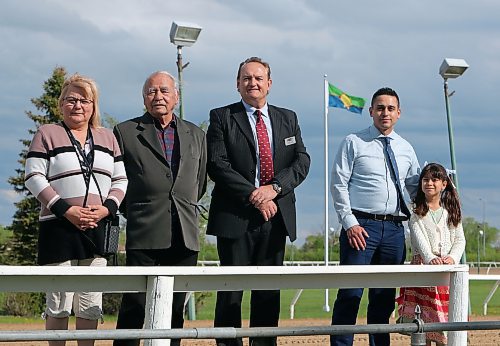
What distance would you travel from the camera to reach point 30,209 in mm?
25406

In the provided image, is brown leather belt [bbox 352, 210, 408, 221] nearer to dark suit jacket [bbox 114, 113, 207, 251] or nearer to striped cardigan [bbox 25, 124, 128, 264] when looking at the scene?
dark suit jacket [bbox 114, 113, 207, 251]

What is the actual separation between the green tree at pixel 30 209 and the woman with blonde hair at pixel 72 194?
19034 mm

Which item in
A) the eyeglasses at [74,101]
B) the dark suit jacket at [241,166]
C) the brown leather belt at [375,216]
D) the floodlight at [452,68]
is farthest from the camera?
the floodlight at [452,68]

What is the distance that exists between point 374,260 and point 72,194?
2.18 m

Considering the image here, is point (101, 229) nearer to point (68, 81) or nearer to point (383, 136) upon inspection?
point (68, 81)

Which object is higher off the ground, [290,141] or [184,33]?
[184,33]

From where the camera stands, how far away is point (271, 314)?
6008mm

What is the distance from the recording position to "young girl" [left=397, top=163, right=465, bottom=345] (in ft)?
Answer: 22.1

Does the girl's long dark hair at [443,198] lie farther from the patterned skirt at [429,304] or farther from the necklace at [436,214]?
the patterned skirt at [429,304]

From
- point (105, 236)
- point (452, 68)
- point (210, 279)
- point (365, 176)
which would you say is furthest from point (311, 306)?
point (210, 279)

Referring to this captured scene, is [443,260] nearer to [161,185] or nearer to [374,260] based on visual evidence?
[374,260]

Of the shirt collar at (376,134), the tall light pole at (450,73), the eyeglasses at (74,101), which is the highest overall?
the tall light pole at (450,73)

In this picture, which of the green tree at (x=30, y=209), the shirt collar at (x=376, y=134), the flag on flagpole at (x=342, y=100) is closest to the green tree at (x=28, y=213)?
the green tree at (x=30, y=209)

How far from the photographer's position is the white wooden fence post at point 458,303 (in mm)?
5387
